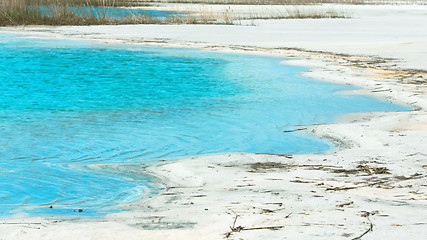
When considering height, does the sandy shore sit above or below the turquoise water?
above

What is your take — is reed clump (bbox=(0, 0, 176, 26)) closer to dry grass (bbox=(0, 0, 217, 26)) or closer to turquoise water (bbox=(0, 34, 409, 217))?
dry grass (bbox=(0, 0, 217, 26))

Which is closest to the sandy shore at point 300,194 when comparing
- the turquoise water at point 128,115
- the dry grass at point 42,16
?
the turquoise water at point 128,115

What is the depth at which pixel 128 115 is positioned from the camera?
29.7 feet

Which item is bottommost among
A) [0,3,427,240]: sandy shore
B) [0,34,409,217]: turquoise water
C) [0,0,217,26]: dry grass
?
[0,34,409,217]: turquoise water

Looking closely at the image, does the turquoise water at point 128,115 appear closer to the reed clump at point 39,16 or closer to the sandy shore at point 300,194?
the sandy shore at point 300,194

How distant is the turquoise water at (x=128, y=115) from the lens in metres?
5.43

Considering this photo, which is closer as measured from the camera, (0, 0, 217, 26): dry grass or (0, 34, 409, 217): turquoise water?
(0, 34, 409, 217): turquoise water

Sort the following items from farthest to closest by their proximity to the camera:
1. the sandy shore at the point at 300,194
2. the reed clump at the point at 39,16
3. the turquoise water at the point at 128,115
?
the reed clump at the point at 39,16 → the turquoise water at the point at 128,115 → the sandy shore at the point at 300,194

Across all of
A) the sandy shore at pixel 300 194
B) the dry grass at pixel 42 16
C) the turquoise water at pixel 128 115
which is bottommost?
the turquoise water at pixel 128 115

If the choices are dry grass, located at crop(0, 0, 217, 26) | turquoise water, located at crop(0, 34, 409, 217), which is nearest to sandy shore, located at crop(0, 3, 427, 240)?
turquoise water, located at crop(0, 34, 409, 217)

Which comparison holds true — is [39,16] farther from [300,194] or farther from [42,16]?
[300,194]

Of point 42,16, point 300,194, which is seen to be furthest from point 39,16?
point 300,194

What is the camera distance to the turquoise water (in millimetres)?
5426

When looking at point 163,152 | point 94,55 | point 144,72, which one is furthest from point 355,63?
point 163,152
